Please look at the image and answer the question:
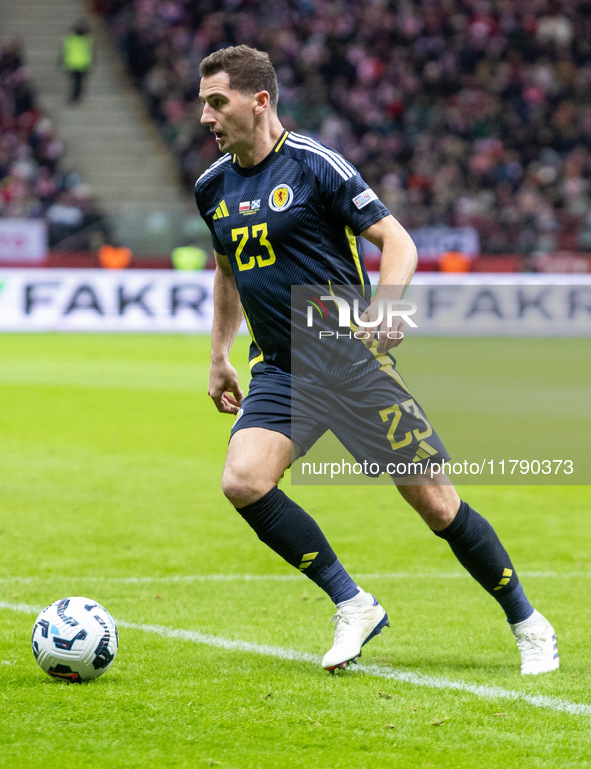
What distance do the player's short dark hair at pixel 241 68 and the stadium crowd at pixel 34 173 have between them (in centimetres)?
1743

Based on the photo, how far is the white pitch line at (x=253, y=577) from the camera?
19.5 feet

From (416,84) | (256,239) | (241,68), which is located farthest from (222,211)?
(416,84)

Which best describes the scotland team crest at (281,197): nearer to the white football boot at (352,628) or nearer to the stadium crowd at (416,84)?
the white football boot at (352,628)

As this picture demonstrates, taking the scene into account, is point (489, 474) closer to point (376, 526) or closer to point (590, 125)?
point (376, 526)

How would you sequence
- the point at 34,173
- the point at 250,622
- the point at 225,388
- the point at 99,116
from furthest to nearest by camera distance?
the point at 99,116, the point at 34,173, the point at 250,622, the point at 225,388

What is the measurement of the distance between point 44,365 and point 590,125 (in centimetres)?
1639

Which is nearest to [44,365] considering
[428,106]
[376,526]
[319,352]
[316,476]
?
[316,476]

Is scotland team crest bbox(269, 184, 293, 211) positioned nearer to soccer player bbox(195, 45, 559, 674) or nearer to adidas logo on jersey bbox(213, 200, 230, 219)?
soccer player bbox(195, 45, 559, 674)

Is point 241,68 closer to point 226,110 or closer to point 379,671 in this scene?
point 226,110

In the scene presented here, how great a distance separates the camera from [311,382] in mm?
4410

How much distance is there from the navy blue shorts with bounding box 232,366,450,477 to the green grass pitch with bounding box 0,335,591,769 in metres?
0.79

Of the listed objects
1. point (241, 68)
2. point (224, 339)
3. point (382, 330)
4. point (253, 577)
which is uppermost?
point (241, 68)

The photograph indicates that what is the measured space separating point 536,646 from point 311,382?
4.17ft

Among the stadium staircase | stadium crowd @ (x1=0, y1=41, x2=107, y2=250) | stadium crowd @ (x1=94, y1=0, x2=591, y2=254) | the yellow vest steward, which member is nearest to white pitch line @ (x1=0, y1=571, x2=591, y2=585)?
stadium crowd @ (x1=0, y1=41, x2=107, y2=250)
